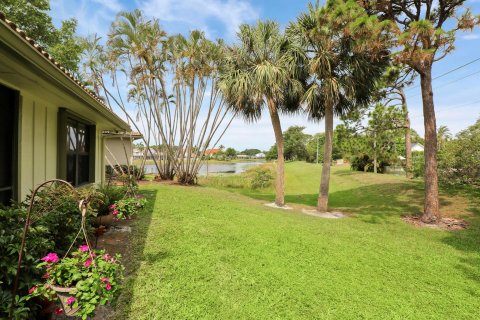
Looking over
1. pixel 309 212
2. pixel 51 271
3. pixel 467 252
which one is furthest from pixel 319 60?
pixel 51 271

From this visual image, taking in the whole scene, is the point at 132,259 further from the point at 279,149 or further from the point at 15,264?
the point at 279,149

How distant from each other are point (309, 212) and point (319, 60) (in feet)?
16.6

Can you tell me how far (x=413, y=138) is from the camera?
1838cm

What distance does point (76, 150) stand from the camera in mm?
5531

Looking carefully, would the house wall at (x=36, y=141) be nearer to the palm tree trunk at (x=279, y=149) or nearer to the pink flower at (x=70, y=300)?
the pink flower at (x=70, y=300)

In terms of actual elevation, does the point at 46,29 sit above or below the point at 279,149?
above

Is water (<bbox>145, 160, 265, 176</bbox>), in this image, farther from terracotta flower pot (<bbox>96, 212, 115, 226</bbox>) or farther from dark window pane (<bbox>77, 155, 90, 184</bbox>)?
terracotta flower pot (<bbox>96, 212, 115, 226</bbox>)

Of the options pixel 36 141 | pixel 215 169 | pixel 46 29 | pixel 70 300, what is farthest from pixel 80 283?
pixel 215 169

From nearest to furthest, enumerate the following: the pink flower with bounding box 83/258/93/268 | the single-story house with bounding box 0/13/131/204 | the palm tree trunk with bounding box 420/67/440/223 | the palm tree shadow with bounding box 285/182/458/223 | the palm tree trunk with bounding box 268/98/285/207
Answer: the pink flower with bounding box 83/258/93/268 → the single-story house with bounding box 0/13/131/204 → the palm tree trunk with bounding box 420/67/440/223 → the palm tree shadow with bounding box 285/182/458/223 → the palm tree trunk with bounding box 268/98/285/207

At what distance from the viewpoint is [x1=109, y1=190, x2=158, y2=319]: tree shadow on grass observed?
7.88 feet

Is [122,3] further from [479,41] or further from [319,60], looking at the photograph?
[479,41]

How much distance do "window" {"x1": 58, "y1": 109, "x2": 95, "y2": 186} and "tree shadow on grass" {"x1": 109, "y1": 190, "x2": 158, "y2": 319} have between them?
164 centimetres

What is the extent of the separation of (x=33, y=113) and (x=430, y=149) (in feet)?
30.3

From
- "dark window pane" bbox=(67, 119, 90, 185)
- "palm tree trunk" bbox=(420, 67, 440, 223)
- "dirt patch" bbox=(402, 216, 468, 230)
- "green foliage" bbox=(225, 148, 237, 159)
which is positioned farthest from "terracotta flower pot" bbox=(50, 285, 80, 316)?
"green foliage" bbox=(225, 148, 237, 159)
